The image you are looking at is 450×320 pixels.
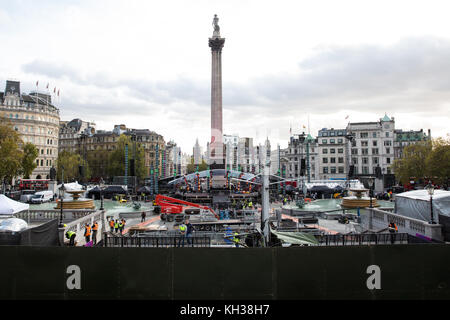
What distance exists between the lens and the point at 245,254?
8.27m

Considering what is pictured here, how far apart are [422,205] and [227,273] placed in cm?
1627

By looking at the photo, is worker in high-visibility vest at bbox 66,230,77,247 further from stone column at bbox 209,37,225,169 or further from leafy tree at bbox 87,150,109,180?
leafy tree at bbox 87,150,109,180

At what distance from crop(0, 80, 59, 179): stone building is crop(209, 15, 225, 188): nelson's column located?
161ft

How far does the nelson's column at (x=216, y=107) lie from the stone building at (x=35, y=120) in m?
48.9

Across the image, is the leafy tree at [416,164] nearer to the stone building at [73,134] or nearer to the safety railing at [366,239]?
the safety railing at [366,239]

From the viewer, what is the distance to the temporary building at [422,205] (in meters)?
17.8

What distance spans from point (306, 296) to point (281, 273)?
0.99m

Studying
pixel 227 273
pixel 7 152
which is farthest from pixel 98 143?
pixel 227 273

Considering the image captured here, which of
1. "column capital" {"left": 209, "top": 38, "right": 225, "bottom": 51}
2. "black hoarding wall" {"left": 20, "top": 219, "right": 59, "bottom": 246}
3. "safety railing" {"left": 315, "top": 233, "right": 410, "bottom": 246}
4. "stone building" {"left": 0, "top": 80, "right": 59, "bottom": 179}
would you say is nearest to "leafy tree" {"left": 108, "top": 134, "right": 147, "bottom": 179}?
"stone building" {"left": 0, "top": 80, "right": 59, "bottom": 179}

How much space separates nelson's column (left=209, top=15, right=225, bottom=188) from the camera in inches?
2434

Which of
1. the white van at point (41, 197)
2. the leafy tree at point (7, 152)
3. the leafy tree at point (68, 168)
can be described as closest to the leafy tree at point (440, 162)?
the white van at point (41, 197)

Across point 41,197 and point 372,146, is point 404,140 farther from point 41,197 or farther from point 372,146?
point 41,197

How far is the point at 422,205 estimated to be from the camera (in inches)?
738
